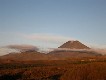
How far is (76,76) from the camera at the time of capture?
5841 cm

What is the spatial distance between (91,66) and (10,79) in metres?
76.8

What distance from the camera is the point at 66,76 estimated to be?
2479 inches

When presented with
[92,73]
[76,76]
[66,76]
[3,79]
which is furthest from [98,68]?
[3,79]

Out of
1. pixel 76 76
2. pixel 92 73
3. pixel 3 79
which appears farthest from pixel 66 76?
pixel 3 79

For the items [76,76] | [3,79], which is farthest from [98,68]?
[3,79]

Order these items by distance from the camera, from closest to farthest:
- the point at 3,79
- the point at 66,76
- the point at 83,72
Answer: the point at 83,72
the point at 66,76
the point at 3,79

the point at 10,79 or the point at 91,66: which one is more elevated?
the point at 91,66

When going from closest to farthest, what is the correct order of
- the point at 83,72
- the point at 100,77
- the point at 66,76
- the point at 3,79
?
the point at 100,77 < the point at 83,72 < the point at 66,76 < the point at 3,79

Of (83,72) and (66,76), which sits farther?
(66,76)

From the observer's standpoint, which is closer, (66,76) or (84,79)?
(84,79)

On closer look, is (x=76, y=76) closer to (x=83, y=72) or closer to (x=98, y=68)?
(x=83, y=72)

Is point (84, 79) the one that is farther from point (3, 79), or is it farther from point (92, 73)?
point (3, 79)

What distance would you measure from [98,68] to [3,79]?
78497 mm

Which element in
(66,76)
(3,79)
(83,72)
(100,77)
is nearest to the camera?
(100,77)
